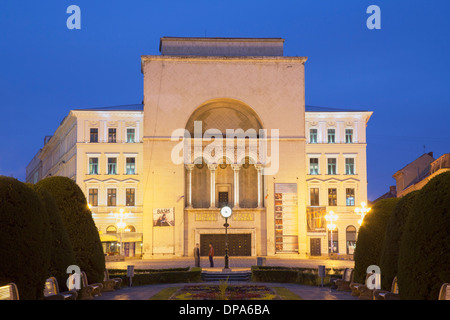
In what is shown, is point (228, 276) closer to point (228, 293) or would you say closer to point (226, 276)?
point (226, 276)

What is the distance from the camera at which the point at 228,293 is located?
21.0 metres

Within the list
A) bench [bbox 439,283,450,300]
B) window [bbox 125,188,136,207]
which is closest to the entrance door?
window [bbox 125,188,136,207]

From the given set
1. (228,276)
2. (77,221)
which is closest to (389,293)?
(77,221)

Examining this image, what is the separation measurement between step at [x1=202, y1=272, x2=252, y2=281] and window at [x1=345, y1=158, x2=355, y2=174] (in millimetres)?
29534

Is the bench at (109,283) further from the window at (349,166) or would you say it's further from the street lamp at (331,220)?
the window at (349,166)

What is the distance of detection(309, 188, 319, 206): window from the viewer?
191 feet

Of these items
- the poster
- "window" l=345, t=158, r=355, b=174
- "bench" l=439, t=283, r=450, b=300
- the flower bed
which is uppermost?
"window" l=345, t=158, r=355, b=174

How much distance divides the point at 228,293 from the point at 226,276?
1067 cm

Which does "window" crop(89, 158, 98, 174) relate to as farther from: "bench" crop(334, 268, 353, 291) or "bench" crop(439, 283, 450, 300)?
"bench" crop(439, 283, 450, 300)

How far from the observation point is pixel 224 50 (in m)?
59.1

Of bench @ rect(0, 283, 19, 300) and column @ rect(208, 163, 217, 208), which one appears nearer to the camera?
bench @ rect(0, 283, 19, 300)

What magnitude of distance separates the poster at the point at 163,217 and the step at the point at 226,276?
23.2 meters
